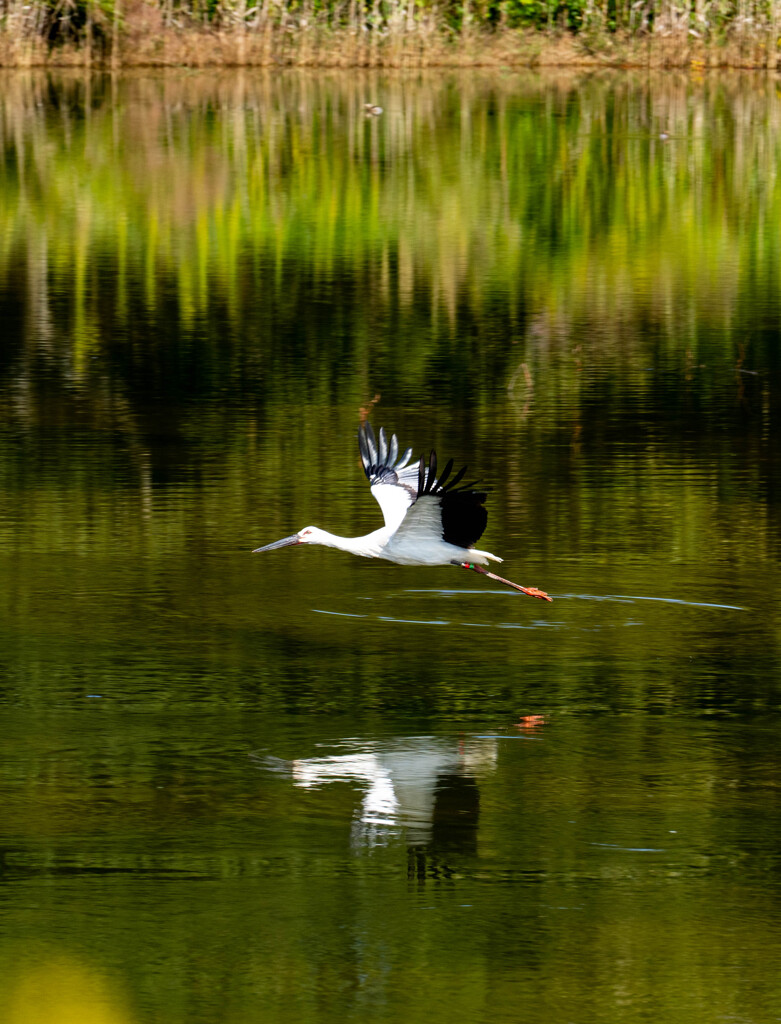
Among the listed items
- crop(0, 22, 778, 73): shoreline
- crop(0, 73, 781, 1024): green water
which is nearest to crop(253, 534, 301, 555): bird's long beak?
crop(0, 73, 781, 1024): green water

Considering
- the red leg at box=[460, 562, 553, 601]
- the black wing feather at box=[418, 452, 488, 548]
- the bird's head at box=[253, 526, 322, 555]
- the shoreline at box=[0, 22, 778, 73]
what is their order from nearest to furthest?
the black wing feather at box=[418, 452, 488, 548] → the red leg at box=[460, 562, 553, 601] → the bird's head at box=[253, 526, 322, 555] → the shoreline at box=[0, 22, 778, 73]

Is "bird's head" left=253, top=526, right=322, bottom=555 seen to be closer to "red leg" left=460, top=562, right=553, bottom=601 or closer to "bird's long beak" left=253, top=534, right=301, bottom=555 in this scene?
"bird's long beak" left=253, top=534, right=301, bottom=555

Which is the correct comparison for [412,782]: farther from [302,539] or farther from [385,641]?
[302,539]

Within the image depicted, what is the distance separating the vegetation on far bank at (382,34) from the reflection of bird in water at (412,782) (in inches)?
1220

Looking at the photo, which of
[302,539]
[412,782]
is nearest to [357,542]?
[302,539]

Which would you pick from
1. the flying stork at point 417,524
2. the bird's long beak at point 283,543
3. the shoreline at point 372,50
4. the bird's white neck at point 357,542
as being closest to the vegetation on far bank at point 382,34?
the shoreline at point 372,50

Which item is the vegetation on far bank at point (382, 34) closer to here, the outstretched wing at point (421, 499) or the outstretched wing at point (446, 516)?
the outstretched wing at point (421, 499)

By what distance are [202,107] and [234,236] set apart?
40.4ft

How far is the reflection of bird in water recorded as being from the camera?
247 inches

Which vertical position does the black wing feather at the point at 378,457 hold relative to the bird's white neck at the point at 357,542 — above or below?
above

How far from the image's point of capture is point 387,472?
29.9 feet

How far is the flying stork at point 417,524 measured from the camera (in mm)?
8242

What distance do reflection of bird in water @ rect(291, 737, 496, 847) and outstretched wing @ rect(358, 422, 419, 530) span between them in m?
2.01

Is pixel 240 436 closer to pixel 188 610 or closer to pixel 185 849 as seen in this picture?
pixel 188 610
